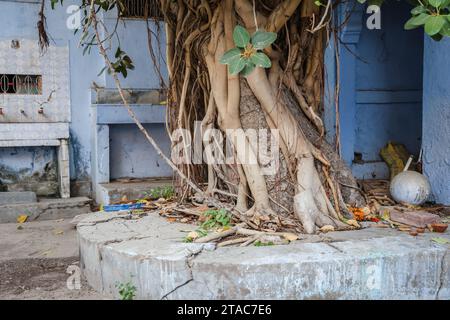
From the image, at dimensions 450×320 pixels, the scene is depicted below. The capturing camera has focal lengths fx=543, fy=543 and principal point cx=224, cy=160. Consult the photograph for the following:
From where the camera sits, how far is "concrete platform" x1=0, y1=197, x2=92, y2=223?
6.58 meters

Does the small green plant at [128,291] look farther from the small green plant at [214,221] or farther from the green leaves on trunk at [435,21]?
the green leaves on trunk at [435,21]

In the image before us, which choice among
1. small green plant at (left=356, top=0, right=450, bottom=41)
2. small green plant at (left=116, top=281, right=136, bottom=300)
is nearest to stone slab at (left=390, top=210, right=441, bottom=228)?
small green plant at (left=356, top=0, right=450, bottom=41)

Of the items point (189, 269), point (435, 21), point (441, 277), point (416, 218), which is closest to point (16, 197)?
point (189, 269)

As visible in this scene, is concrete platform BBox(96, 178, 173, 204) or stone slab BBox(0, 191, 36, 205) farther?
stone slab BBox(0, 191, 36, 205)

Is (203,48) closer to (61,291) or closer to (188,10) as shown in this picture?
(188,10)

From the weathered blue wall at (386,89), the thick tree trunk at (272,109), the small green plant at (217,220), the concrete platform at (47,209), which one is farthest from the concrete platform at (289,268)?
the concrete platform at (47,209)

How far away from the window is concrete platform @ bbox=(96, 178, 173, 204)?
1.60 m

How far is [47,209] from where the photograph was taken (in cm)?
675

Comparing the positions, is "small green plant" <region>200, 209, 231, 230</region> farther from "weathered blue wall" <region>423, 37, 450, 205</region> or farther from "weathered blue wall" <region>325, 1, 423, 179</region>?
"weathered blue wall" <region>325, 1, 423, 179</region>

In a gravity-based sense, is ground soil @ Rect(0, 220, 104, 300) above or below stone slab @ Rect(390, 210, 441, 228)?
below

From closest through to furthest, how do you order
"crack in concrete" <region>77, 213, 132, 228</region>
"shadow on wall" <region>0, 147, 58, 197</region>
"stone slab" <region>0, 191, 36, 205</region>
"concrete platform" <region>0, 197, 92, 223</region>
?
"crack in concrete" <region>77, 213, 132, 228</region>
"concrete platform" <region>0, 197, 92, 223</region>
"stone slab" <region>0, 191, 36, 205</region>
"shadow on wall" <region>0, 147, 58, 197</region>

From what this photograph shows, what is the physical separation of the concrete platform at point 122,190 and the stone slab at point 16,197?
83cm

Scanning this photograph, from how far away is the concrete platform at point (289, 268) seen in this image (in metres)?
3.09

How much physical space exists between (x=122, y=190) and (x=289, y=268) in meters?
3.88
